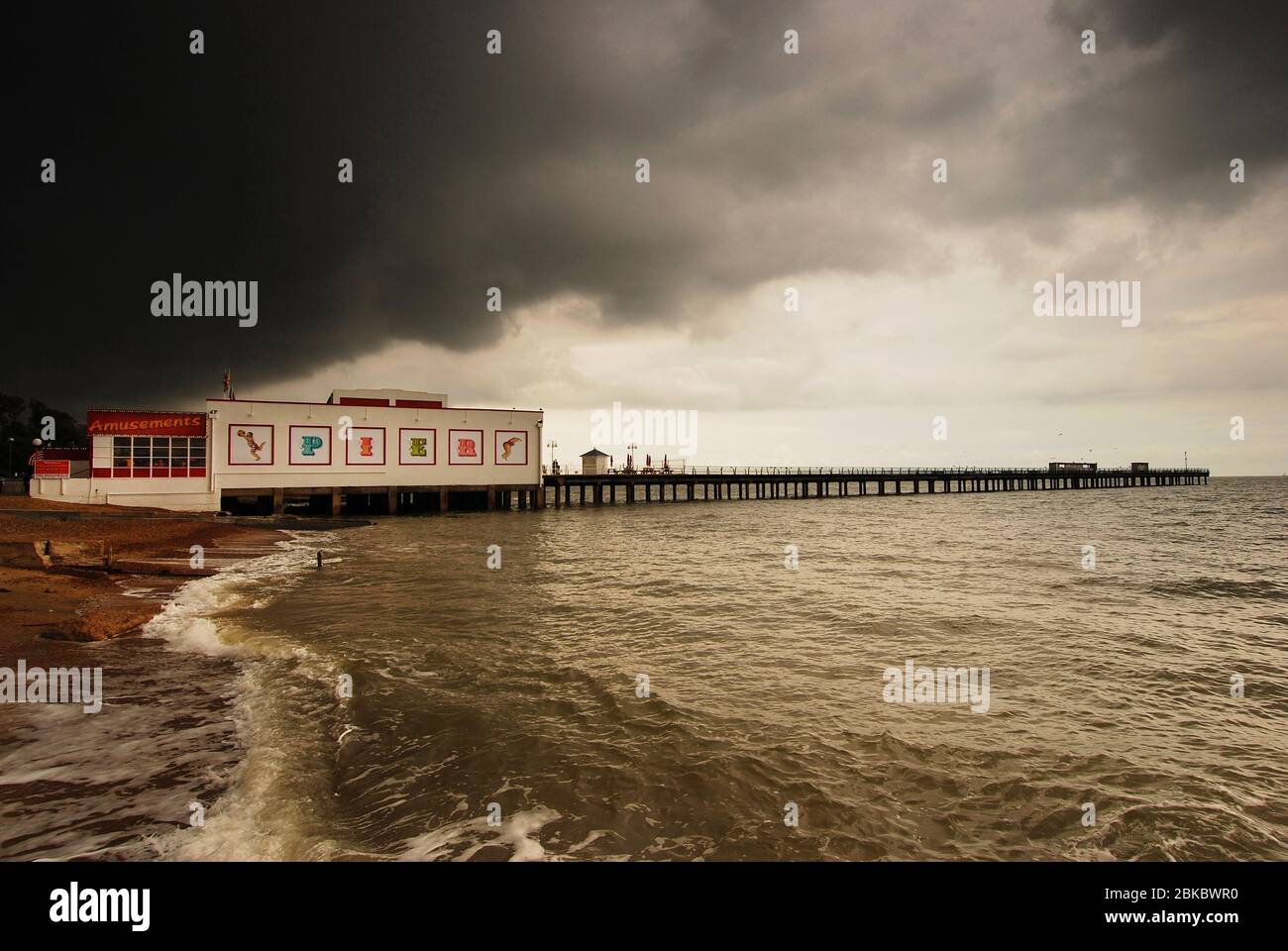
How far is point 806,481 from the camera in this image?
83.4 meters

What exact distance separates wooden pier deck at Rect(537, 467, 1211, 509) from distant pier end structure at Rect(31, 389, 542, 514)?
6.77m

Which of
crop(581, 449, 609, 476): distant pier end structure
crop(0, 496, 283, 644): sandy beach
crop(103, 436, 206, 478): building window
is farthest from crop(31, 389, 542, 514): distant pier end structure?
crop(581, 449, 609, 476): distant pier end structure

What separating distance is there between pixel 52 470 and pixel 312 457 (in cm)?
1347

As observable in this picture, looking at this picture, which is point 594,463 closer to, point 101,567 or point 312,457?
point 312,457

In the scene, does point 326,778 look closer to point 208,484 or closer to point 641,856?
point 641,856

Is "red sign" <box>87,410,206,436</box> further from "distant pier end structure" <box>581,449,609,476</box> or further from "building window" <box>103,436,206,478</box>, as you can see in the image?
"distant pier end structure" <box>581,449,609,476</box>

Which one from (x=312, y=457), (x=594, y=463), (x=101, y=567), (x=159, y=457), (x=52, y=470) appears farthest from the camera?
(x=594, y=463)

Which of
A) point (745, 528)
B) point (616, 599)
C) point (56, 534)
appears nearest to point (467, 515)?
point (745, 528)

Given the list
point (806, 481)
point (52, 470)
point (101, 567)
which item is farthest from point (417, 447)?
point (806, 481)

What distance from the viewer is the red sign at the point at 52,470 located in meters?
36.1

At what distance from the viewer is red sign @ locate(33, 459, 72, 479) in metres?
36.1

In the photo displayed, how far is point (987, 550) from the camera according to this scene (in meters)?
28.2

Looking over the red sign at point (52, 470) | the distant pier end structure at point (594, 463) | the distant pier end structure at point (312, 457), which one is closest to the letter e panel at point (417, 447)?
the distant pier end structure at point (312, 457)
